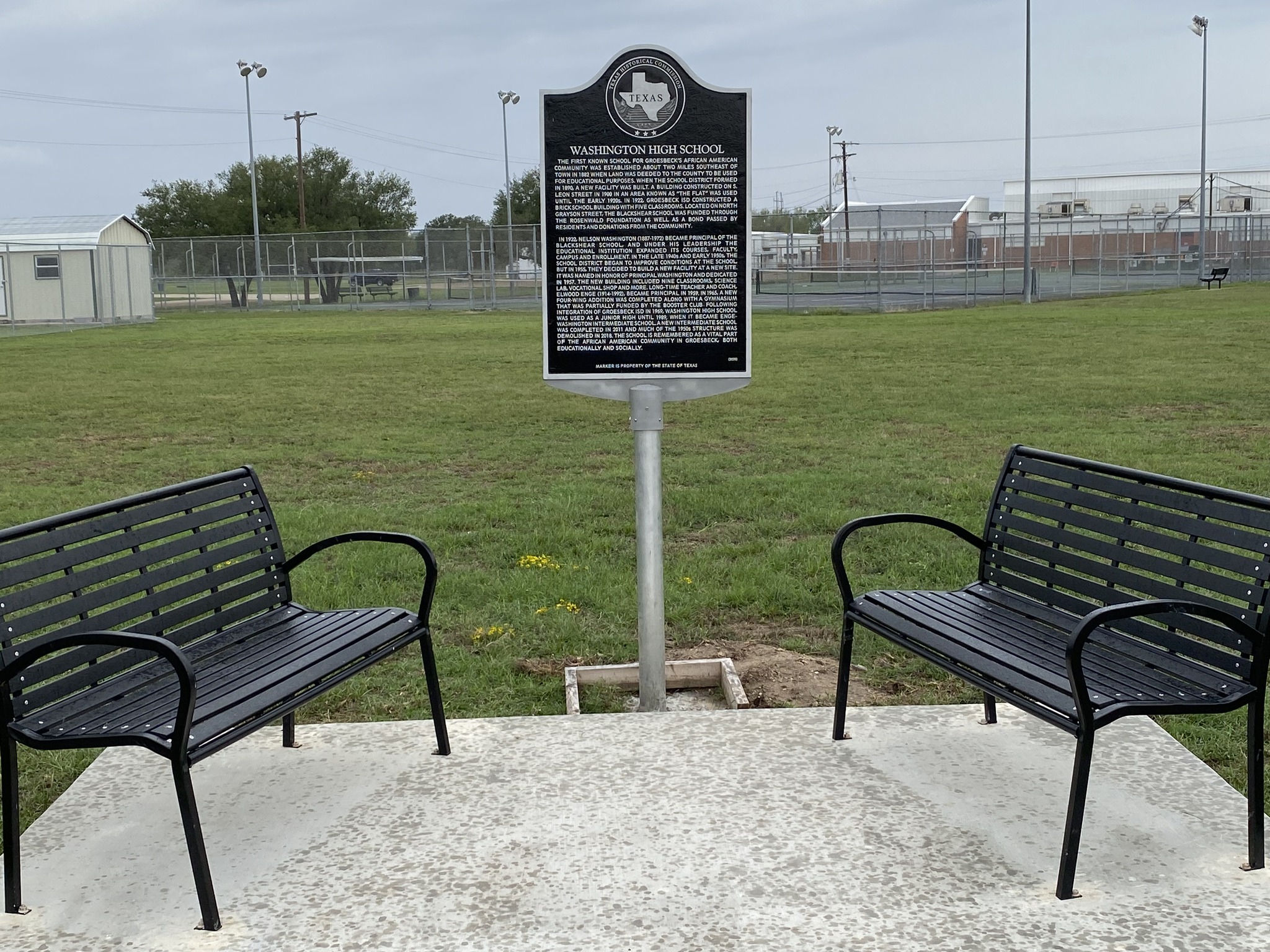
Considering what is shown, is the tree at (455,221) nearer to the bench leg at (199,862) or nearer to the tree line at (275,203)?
the tree line at (275,203)

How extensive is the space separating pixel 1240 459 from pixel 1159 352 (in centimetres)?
970

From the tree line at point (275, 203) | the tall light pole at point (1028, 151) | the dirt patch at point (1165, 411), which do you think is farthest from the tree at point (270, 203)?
the dirt patch at point (1165, 411)

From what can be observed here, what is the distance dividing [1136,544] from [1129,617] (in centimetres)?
75

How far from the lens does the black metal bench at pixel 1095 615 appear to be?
10.8 feet

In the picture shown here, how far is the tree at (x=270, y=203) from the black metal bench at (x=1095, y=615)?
6686 cm

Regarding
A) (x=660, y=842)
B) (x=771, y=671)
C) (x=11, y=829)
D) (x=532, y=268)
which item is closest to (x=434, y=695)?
(x=660, y=842)

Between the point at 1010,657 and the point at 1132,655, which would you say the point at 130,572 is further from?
the point at 1132,655

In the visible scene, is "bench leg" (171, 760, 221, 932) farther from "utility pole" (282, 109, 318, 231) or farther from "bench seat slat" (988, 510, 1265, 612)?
"utility pole" (282, 109, 318, 231)

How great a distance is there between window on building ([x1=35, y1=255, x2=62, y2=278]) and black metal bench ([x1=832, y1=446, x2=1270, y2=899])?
3480cm

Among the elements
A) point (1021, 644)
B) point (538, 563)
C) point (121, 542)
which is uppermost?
point (121, 542)

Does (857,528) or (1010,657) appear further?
(857,528)

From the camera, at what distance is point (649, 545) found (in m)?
4.79

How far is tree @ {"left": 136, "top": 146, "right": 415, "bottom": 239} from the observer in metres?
67.8

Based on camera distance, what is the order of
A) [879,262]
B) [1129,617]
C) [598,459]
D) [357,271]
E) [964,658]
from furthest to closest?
[357,271], [879,262], [598,459], [964,658], [1129,617]
